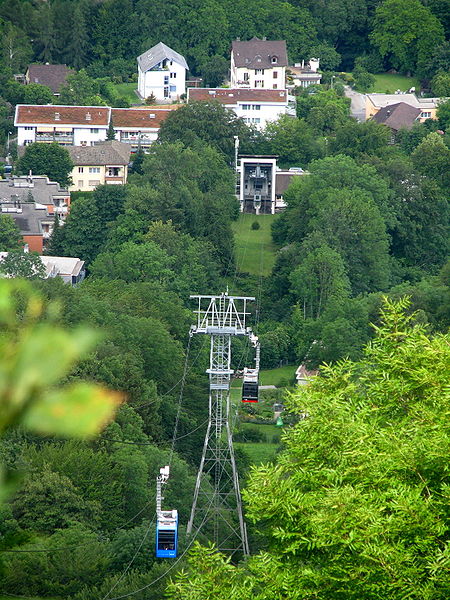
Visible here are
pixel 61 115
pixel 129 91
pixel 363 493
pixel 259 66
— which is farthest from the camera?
pixel 129 91

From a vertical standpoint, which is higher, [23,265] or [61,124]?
[61,124]

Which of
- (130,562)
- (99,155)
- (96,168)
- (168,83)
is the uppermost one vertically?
(168,83)

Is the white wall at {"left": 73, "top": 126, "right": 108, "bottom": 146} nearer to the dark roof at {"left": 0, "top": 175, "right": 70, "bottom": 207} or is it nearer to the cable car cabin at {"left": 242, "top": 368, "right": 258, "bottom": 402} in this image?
the dark roof at {"left": 0, "top": 175, "right": 70, "bottom": 207}

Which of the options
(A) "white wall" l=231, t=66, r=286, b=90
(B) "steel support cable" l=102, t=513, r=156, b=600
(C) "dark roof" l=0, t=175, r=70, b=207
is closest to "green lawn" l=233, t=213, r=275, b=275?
(C) "dark roof" l=0, t=175, r=70, b=207

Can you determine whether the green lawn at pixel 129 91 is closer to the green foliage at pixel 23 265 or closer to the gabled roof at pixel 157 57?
the gabled roof at pixel 157 57

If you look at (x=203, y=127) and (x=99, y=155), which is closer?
(x=99, y=155)

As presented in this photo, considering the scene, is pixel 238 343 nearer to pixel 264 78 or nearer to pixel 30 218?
pixel 30 218

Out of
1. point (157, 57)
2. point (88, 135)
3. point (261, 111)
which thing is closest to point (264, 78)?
point (157, 57)

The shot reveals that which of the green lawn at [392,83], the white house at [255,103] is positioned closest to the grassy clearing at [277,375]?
the white house at [255,103]

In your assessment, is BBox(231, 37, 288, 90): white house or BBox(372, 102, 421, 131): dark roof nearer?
BBox(372, 102, 421, 131): dark roof
